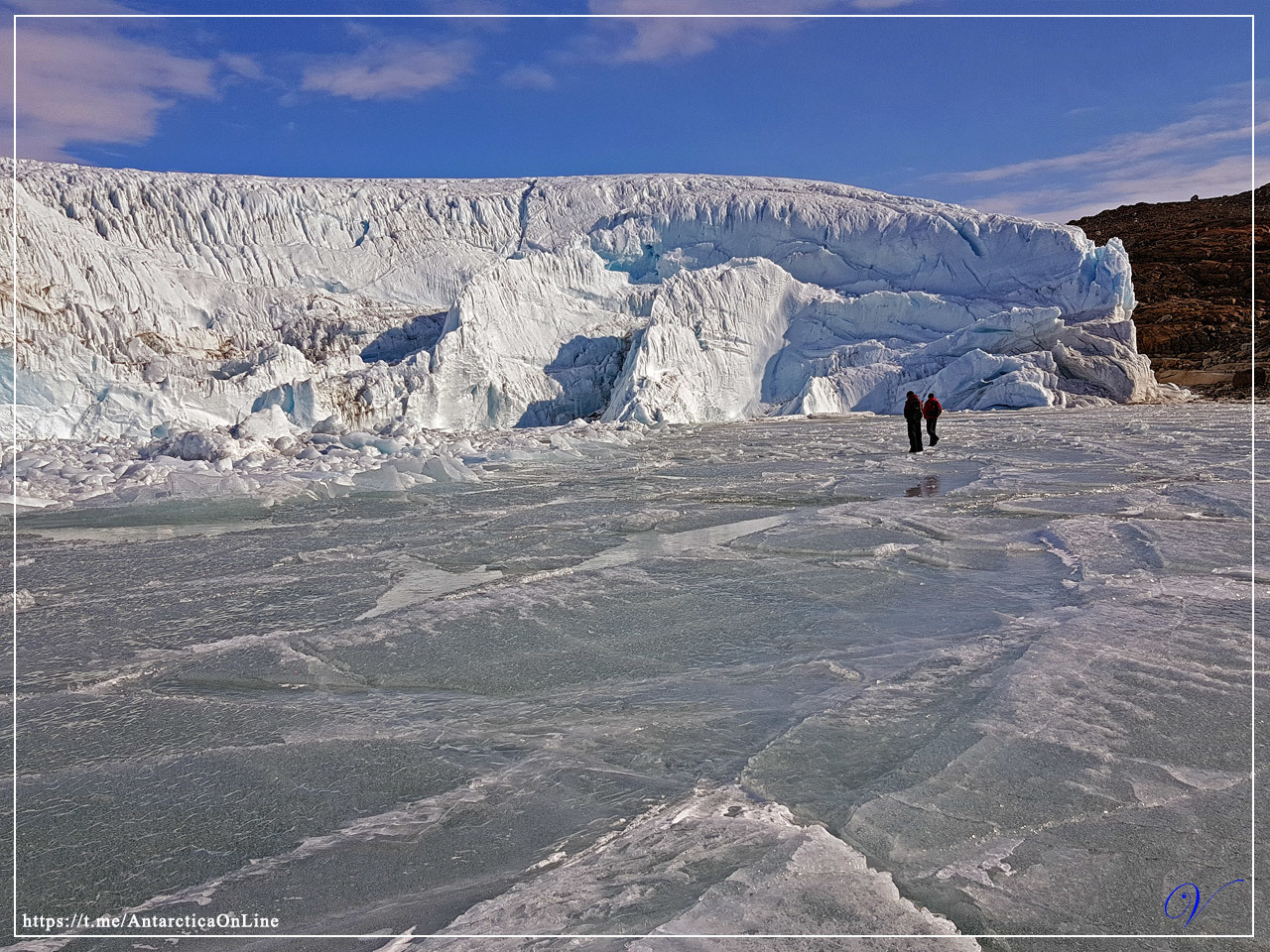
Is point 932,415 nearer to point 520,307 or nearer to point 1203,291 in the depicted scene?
point 520,307

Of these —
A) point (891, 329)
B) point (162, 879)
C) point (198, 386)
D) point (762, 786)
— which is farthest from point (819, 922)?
point (891, 329)

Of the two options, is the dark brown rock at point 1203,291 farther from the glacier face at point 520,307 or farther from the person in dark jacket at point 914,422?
the person in dark jacket at point 914,422

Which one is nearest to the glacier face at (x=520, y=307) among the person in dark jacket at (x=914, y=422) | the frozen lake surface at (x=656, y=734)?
the person in dark jacket at (x=914, y=422)

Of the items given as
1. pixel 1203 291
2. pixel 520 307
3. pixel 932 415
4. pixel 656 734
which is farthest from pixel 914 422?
pixel 1203 291

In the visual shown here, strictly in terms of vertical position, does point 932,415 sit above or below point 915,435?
above
